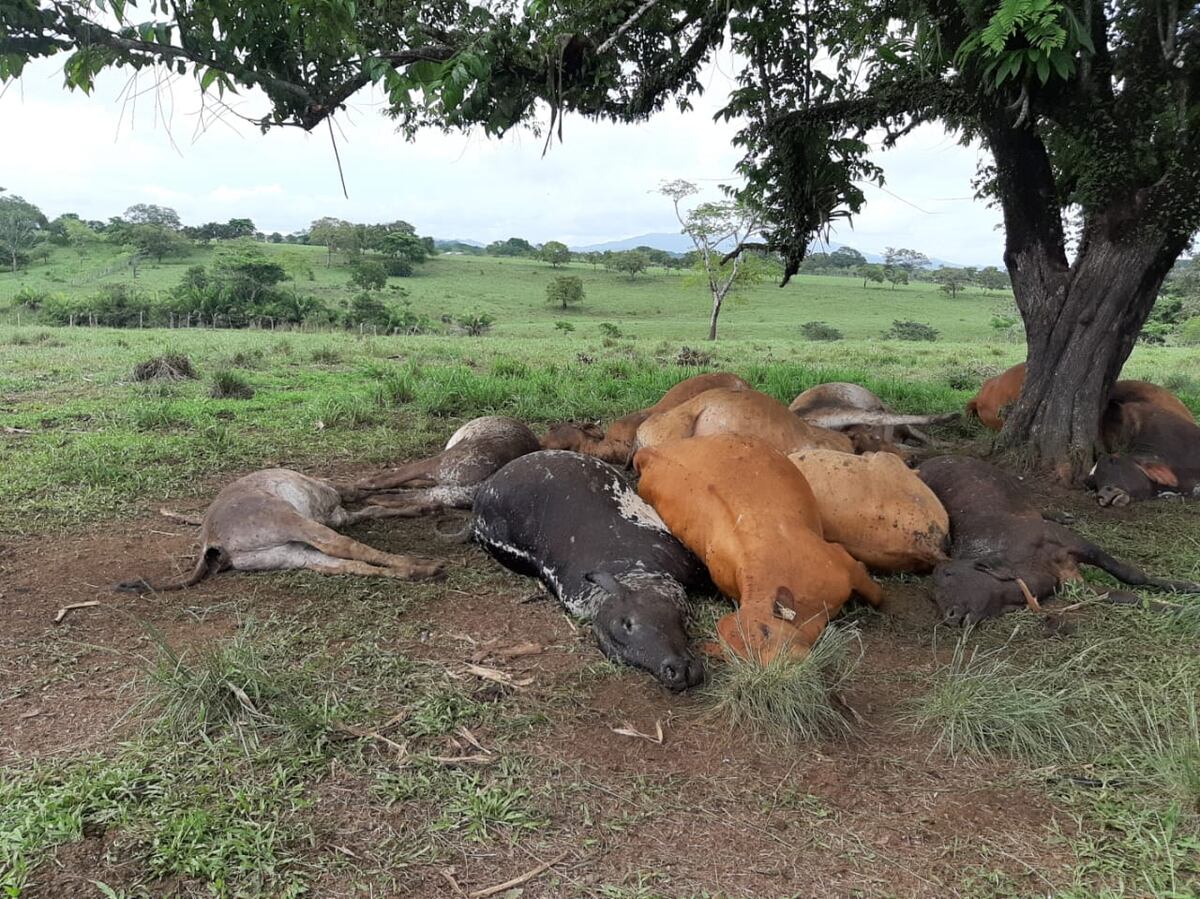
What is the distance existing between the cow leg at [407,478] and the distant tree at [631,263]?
5797 centimetres

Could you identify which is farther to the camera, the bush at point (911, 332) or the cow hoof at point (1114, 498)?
the bush at point (911, 332)

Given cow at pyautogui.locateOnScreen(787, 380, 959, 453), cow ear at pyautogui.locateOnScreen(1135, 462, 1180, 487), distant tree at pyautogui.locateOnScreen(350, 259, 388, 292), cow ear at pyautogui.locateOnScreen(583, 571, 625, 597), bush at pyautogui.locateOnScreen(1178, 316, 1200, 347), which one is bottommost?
cow ear at pyautogui.locateOnScreen(583, 571, 625, 597)

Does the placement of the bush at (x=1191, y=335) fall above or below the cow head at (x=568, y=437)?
above

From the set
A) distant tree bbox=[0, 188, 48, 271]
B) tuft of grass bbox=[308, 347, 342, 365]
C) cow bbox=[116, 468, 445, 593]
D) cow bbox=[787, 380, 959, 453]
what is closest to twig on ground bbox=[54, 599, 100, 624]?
cow bbox=[116, 468, 445, 593]

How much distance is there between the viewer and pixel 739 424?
18.6 ft

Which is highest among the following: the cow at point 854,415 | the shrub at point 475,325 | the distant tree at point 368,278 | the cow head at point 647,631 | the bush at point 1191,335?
the distant tree at point 368,278

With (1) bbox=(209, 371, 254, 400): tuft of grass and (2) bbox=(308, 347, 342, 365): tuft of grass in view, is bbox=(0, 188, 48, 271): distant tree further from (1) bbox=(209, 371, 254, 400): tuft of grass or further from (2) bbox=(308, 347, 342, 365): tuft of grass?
(1) bbox=(209, 371, 254, 400): tuft of grass

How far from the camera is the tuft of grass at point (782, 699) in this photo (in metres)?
2.96

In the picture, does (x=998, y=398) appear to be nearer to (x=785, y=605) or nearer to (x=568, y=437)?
(x=568, y=437)

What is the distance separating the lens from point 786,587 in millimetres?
3662

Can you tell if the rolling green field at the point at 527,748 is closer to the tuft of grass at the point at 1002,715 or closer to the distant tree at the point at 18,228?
the tuft of grass at the point at 1002,715

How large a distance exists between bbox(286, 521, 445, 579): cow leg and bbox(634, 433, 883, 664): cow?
1.35 metres

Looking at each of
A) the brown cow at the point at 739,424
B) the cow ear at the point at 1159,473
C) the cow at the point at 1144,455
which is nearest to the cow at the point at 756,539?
the brown cow at the point at 739,424

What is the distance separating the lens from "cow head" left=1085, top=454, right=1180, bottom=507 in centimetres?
601
